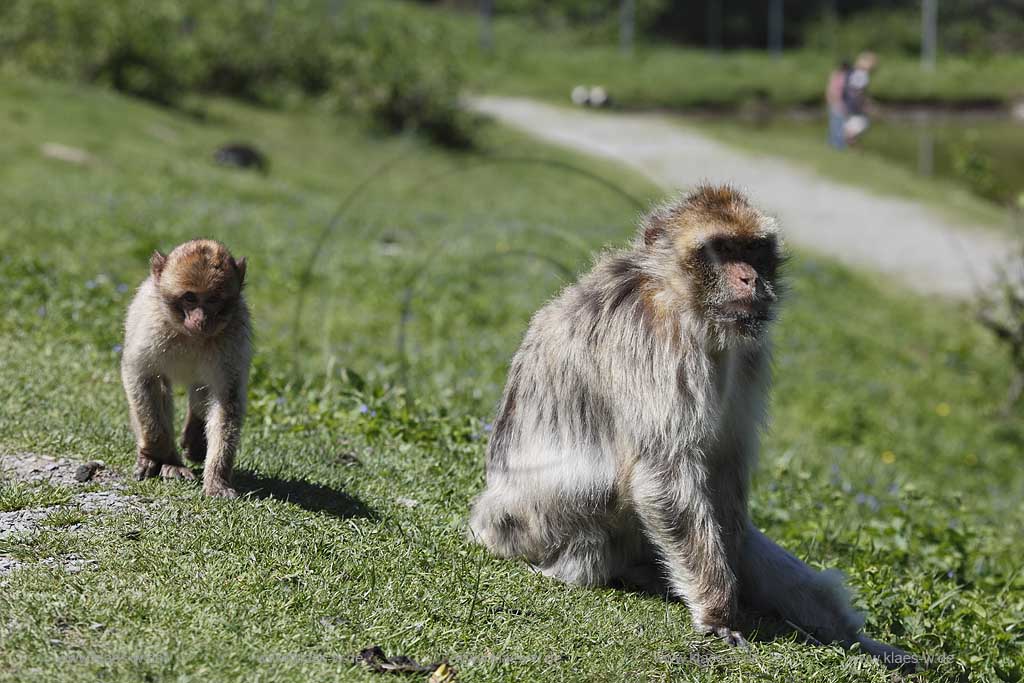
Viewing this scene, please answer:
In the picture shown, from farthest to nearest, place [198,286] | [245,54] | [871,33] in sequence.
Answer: [871,33]
[245,54]
[198,286]

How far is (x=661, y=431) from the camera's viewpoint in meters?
4.47

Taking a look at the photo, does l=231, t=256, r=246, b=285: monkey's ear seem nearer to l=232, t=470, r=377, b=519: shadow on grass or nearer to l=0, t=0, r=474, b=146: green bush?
l=232, t=470, r=377, b=519: shadow on grass

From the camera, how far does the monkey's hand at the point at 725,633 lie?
174 inches

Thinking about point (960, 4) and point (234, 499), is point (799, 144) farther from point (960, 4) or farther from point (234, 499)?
point (234, 499)

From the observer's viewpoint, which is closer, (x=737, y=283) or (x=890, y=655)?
(x=737, y=283)

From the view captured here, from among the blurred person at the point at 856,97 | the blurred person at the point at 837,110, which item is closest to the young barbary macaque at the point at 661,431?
the blurred person at the point at 856,97

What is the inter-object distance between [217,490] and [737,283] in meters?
2.09

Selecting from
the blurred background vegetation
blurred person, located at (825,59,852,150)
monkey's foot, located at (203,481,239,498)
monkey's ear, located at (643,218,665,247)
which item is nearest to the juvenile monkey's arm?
monkey's foot, located at (203,481,239,498)

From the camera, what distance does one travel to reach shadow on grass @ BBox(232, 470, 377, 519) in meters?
4.90

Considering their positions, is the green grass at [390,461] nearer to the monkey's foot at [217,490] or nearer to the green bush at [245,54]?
the monkey's foot at [217,490]

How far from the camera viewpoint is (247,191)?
15.2m

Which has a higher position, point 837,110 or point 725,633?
point 837,110

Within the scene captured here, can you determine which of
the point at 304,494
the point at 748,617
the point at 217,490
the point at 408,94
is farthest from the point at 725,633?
the point at 408,94

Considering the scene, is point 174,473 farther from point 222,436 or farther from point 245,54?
point 245,54
